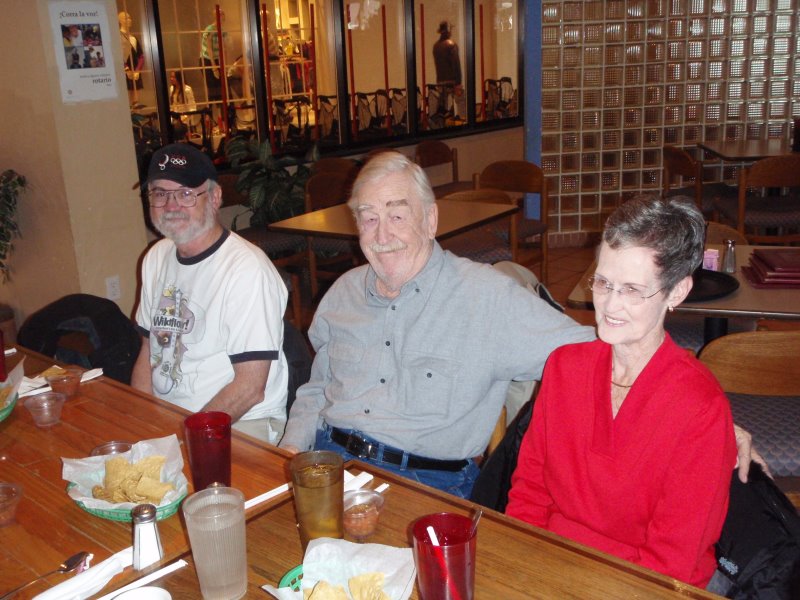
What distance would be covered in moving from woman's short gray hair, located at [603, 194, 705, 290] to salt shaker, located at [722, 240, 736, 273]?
5.20ft

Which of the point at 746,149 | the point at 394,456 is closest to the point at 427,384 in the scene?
the point at 394,456

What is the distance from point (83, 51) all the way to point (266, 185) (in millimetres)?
1693

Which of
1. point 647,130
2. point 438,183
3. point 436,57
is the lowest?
point 438,183

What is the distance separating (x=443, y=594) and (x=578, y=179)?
220 inches

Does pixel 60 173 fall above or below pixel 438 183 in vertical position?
above

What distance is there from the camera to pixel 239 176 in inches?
218

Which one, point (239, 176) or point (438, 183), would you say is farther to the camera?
point (438, 183)

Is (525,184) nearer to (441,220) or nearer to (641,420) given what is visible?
(441,220)

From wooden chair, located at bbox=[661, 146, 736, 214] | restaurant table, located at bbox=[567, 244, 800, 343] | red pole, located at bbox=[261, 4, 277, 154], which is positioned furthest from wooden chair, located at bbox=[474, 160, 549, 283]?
restaurant table, located at bbox=[567, 244, 800, 343]

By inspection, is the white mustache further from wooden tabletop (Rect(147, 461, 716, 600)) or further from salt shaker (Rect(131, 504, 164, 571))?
salt shaker (Rect(131, 504, 164, 571))

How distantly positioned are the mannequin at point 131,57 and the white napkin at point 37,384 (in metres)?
3.79

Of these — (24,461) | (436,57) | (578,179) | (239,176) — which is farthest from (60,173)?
(436,57)

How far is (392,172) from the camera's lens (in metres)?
1.96

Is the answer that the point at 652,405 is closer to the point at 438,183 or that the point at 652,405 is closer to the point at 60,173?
A: the point at 60,173
